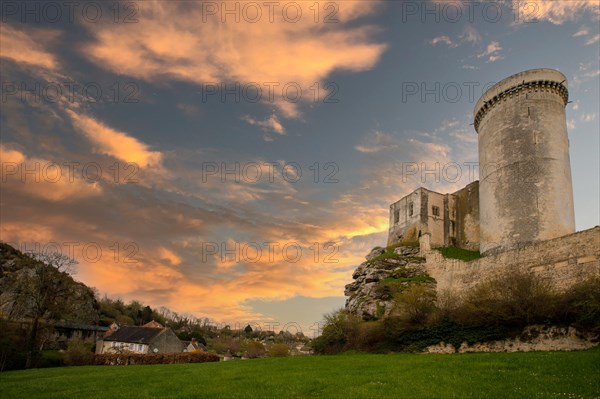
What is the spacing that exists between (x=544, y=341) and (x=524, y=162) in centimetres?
2000

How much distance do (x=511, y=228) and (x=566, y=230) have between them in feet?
14.3

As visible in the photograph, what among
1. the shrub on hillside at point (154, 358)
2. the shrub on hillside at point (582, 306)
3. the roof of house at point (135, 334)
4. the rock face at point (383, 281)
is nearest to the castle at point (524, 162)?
the rock face at point (383, 281)

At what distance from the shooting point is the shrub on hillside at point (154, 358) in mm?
51250

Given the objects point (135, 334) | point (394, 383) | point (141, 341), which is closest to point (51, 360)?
point (141, 341)

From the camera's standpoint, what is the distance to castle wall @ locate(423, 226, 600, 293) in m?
29.2

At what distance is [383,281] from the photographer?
4719 cm

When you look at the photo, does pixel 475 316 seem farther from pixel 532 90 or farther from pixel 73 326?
pixel 73 326

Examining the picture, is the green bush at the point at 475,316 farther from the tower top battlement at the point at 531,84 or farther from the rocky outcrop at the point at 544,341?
the tower top battlement at the point at 531,84

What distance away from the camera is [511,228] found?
40312 millimetres

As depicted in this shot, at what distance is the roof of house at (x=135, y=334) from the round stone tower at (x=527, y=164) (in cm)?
5864

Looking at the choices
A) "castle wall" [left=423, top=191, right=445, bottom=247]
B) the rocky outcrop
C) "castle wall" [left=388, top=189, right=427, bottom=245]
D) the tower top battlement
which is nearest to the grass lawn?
the rocky outcrop

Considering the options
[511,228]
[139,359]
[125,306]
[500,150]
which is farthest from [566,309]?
[125,306]

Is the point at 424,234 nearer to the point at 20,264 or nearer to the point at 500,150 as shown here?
the point at 500,150

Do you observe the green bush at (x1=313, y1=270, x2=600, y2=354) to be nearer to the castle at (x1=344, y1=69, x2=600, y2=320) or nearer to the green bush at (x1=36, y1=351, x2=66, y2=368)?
the castle at (x1=344, y1=69, x2=600, y2=320)
